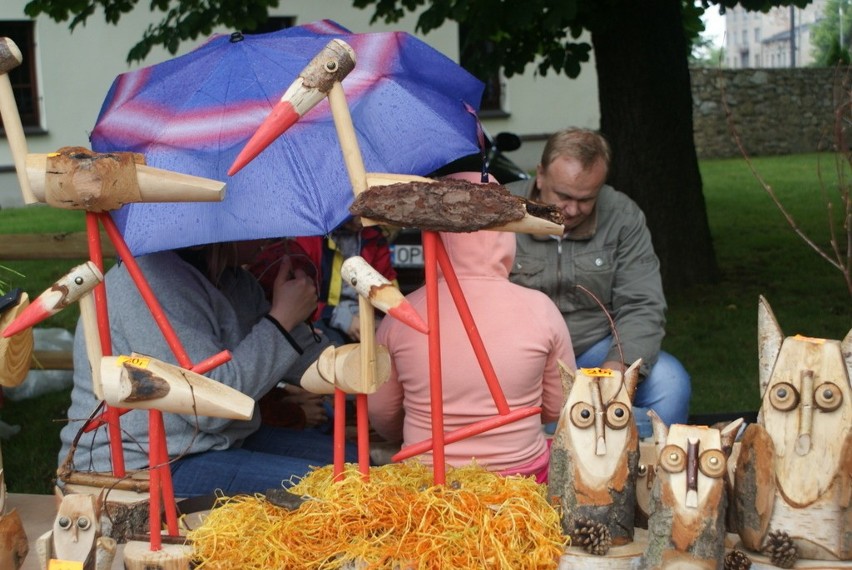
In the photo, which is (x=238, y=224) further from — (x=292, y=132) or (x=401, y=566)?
(x=401, y=566)

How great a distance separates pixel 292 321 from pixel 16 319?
855 millimetres

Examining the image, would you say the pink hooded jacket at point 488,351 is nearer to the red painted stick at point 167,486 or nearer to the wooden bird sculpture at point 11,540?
the red painted stick at point 167,486

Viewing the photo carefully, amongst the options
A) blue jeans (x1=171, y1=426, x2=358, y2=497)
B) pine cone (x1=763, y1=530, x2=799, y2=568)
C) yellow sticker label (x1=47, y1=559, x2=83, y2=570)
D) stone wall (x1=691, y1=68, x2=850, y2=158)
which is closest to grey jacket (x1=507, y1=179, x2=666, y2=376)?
blue jeans (x1=171, y1=426, x2=358, y2=497)

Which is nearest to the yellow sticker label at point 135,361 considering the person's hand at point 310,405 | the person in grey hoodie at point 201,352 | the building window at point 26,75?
the person in grey hoodie at point 201,352

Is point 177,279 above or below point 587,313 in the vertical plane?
above

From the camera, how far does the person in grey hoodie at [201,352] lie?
255cm

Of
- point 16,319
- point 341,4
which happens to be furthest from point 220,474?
point 341,4

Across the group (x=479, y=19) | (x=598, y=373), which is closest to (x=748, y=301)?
(x=479, y=19)

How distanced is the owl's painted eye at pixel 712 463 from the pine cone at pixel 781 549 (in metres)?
0.21

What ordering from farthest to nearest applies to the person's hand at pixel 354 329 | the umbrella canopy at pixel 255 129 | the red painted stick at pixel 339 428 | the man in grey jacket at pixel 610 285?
1. the person's hand at pixel 354 329
2. the man in grey jacket at pixel 610 285
3. the umbrella canopy at pixel 255 129
4. the red painted stick at pixel 339 428

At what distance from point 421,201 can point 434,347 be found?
311mm

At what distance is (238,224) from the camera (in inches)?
95.3

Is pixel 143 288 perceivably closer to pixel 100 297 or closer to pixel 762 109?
pixel 100 297

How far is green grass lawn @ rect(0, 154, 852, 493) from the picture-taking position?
181 inches
